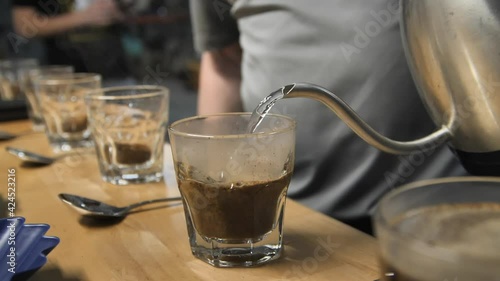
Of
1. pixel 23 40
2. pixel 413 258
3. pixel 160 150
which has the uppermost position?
pixel 413 258

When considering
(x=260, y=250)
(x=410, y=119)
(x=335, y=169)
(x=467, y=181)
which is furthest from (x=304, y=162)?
(x=467, y=181)

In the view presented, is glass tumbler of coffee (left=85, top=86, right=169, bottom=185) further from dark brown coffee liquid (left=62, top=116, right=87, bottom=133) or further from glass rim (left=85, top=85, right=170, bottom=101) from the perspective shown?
dark brown coffee liquid (left=62, top=116, right=87, bottom=133)

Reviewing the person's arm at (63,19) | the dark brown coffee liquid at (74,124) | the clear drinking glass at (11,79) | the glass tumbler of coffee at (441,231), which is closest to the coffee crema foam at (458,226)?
the glass tumbler of coffee at (441,231)

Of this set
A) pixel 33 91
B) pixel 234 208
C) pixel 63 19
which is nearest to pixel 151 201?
pixel 234 208

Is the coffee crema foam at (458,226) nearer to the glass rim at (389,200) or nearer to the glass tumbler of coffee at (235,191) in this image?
the glass rim at (389,200)

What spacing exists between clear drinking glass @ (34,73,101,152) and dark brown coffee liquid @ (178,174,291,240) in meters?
0.48

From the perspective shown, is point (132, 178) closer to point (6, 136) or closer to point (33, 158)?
point (33, 158)

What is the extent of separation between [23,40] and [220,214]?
6.85 feet

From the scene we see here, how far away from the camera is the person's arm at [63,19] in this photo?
2279 mm

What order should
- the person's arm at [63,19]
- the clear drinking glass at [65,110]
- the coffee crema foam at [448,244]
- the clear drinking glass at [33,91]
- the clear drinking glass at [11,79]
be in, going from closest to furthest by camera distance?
1. the coffee crema foam at [448,244]
2. the clear drinking glass at [65,110]
3. the clear drinking glass at [33,91]
4. the clear drinking glass at [11,79]
5. the person's arm at [63,19]

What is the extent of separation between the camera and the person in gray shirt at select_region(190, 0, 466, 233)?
817mm

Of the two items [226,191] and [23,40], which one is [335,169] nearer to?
[226,191]

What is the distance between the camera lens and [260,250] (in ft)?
1.63

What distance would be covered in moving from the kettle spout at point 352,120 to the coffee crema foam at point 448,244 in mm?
172
